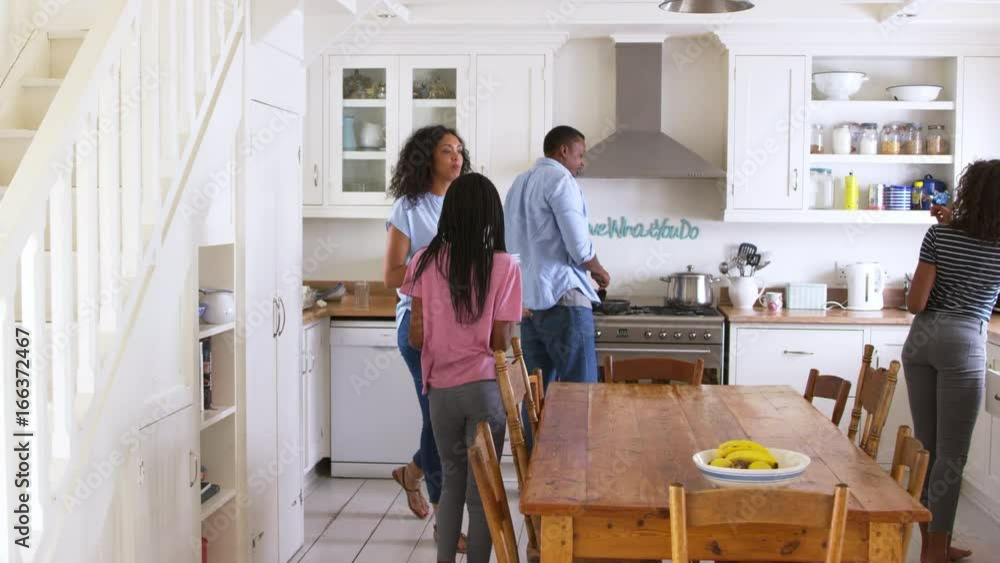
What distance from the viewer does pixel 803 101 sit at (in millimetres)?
5480

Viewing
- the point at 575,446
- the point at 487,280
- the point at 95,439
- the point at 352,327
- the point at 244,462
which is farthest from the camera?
the point at 352,327

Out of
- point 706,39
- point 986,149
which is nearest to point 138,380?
point 706,39

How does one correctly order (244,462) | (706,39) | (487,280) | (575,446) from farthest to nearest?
1. (706,39)
2. (244,462)
3. (487,280)
4. (575,446)

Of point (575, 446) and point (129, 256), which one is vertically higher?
point (129, 256)

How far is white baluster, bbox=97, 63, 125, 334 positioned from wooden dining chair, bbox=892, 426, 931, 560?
1.89 m

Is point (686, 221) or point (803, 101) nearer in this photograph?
point (803, 101)

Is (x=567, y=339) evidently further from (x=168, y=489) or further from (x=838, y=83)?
(x=838, y=83)

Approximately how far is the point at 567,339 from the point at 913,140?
2.46 metres

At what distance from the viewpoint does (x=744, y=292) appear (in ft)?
18.3

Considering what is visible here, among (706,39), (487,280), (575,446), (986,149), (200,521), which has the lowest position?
(200,521)

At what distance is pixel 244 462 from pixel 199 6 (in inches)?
57.8

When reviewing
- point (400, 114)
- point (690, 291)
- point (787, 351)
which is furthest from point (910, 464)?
point (400, 114)

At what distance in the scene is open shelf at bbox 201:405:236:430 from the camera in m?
3.33

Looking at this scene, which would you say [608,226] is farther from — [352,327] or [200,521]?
[200,521]
